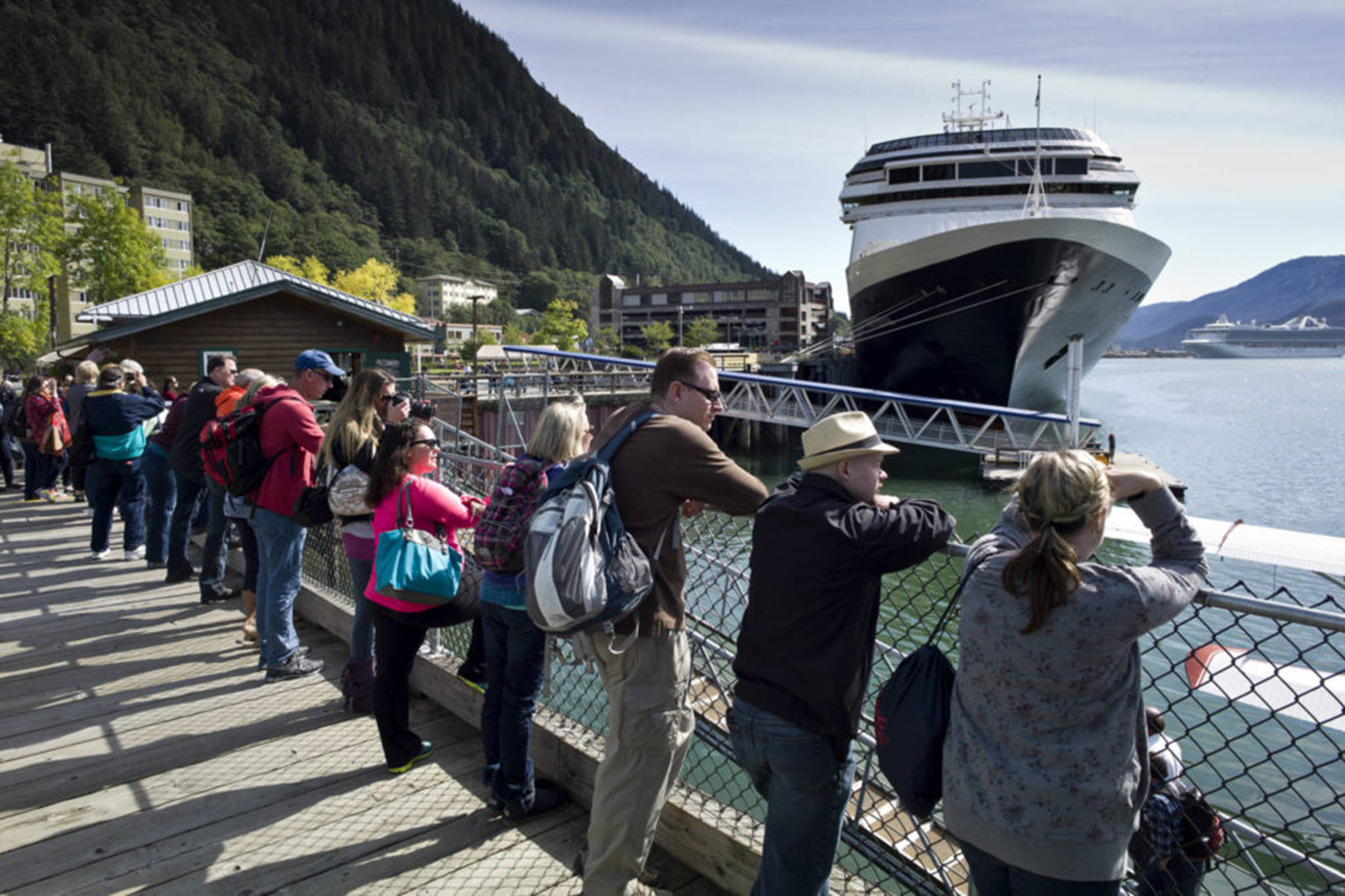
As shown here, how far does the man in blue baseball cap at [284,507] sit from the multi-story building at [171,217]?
108 metres

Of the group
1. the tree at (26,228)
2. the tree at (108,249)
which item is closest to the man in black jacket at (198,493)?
the tree at (26,228)

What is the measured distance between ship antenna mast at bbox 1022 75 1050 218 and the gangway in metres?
8.17

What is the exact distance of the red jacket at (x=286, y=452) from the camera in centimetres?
439

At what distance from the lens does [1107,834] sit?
1729 millimetres

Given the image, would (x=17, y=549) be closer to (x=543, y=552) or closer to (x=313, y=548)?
(x=313, y=548)

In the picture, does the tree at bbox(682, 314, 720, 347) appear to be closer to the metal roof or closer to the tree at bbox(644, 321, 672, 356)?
the tree at bbox(644, 321, 672, 356)

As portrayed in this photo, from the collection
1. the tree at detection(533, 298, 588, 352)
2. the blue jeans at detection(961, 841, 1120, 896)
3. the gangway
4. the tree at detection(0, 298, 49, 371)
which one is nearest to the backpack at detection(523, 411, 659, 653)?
the blue jeans at detection(961, 841, 1120, 896)

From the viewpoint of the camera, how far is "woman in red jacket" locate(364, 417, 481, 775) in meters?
3.43

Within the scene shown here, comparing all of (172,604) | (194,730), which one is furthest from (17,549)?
(194,730)

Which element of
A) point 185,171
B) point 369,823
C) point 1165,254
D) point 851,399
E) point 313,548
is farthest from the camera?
point 185,171

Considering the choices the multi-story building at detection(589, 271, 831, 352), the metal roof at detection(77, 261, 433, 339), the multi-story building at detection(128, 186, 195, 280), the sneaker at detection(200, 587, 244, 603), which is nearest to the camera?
the sneaker at detection(200, 587, 244, 603)

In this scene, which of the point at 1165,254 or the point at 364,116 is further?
the point at 364,116

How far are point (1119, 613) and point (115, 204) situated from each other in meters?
42.7

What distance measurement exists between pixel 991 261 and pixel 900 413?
569 cm
